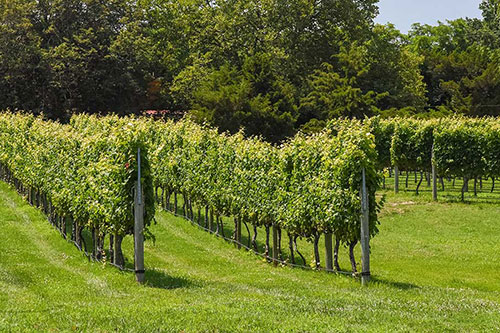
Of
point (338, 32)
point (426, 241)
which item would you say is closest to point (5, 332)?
point (426, 241)

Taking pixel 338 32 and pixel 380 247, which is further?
pixel 338 32

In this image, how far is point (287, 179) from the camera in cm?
1792

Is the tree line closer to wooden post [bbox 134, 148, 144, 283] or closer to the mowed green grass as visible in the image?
the mowed green grass

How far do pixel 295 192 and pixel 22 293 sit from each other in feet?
24.6

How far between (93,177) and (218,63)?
39.5 meters

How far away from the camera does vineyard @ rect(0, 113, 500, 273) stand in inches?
603

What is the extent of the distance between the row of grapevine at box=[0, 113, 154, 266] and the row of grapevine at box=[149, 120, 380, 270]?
3.92 metres

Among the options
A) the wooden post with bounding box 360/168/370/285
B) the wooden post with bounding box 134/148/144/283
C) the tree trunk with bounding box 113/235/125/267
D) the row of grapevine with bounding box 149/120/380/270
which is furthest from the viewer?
the tree trunk with bounding box 113/235/125/267

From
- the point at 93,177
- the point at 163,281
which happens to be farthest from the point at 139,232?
the point at 93,177

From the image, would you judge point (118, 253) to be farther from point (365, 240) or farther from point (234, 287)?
point (365, 240)

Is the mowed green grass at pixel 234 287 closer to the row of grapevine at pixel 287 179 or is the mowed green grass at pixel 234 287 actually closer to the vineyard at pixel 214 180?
the vineyard at pixel 214 180

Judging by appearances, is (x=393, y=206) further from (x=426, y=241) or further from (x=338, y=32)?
(x=338, y=32)

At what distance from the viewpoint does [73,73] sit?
48.7 metres

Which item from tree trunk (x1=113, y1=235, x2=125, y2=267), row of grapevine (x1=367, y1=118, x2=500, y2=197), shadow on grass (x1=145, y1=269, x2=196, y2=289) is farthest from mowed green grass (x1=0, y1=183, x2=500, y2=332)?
row of grapevine (x1=367, y1=118, x2=500, y2=197)
